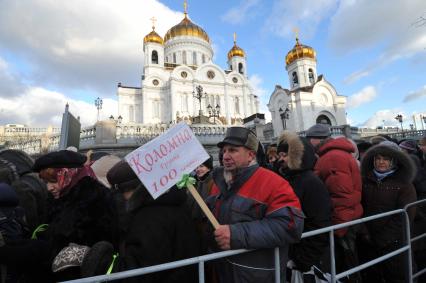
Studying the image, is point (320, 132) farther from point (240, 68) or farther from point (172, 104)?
point (240, 68)

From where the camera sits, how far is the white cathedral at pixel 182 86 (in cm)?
4575

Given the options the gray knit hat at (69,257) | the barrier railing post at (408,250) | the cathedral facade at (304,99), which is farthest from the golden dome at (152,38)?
the gray knit hat at (69,257)

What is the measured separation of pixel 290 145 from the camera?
278cm

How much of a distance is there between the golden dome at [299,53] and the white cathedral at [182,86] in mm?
10841

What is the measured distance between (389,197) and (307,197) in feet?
4.25

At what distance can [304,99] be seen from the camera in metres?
36.6

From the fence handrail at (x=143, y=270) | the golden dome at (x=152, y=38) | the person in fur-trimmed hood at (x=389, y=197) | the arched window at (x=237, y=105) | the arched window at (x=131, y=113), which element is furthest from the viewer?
the golden dome at (x=152, y=38)

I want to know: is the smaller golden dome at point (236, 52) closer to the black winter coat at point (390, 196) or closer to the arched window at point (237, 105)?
the arched window at point (237, 105)

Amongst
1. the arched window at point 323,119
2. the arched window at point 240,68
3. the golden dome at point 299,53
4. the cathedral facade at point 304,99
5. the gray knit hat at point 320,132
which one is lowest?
the gray knit hat at point 320,132

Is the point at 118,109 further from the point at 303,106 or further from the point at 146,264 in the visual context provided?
the point at 146,264

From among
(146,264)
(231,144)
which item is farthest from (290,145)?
(146,264)

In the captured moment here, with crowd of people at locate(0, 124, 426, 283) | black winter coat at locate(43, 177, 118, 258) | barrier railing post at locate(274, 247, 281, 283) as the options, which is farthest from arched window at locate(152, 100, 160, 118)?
barrier railing post at locate(274, 247, 281, 283)

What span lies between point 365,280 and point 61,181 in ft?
11.5

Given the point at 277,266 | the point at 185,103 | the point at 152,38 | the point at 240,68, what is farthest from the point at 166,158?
the point at 240,68
